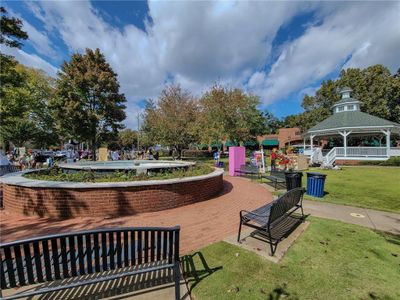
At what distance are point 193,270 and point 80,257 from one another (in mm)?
1694

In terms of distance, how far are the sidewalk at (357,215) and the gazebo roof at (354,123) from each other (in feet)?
62.3

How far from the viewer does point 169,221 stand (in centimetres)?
545

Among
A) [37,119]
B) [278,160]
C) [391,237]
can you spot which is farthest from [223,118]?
[37,119]

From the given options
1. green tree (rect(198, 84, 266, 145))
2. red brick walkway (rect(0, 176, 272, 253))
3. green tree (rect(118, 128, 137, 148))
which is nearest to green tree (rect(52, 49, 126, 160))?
green tree (rect(198, 84, 266, 145))

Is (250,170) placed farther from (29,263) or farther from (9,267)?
(9,267)

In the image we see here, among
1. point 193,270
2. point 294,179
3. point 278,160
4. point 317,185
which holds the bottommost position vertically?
point 193,270

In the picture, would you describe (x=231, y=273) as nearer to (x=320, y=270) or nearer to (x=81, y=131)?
(x=320, y=270)

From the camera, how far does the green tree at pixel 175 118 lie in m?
26.5

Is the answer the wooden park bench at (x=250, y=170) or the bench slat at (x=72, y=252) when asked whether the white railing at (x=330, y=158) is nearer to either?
the wooden park bench at (x=250, y=170)

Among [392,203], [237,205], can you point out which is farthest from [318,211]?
[392,203]

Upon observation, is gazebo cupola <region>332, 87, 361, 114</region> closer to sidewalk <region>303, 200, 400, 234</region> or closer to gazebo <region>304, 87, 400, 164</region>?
gazebo <region>304, 87, 400, 164</region>

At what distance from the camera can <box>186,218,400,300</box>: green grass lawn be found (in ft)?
9.15

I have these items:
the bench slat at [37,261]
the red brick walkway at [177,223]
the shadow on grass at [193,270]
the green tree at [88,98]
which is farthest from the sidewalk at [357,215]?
the green tree at [88,98]

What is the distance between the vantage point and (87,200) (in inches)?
228
